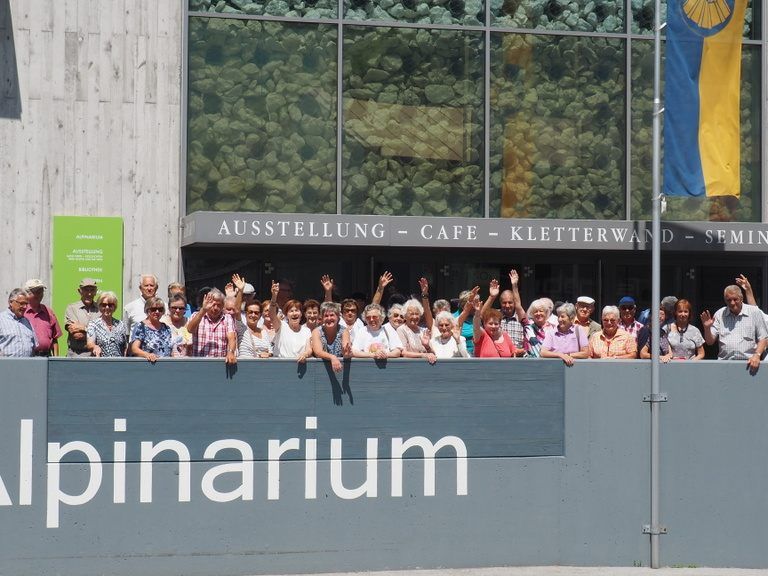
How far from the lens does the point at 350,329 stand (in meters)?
10.8

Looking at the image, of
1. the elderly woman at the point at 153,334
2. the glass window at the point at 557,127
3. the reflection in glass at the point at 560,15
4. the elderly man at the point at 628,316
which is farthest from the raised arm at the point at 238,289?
the reflection in glass at the point at 560,15

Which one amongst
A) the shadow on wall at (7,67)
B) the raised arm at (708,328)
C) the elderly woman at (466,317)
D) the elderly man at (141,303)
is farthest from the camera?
the shadow on wall at (7,67)

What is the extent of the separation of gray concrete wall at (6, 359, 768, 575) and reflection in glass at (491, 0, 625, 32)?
6056 mm

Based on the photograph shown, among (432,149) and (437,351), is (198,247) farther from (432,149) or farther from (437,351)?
(437,351)

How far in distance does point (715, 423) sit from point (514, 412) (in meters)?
1.58

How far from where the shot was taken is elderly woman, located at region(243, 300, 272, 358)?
9.96 meters

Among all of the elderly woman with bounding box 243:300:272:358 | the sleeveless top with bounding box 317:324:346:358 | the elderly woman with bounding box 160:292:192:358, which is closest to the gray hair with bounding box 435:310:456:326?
the sleeveless top with bounding box 317:324:346:358

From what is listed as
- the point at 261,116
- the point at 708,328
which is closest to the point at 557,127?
the point at 261,116

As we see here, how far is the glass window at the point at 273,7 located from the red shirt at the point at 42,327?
496 cm

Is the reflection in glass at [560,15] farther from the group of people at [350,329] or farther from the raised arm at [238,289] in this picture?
the raised arm at [238,289]

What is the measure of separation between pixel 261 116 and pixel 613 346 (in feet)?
18.0

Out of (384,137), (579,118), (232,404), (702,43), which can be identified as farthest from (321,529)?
(579,118)

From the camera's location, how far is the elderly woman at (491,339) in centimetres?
1018

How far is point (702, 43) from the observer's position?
1071cm
